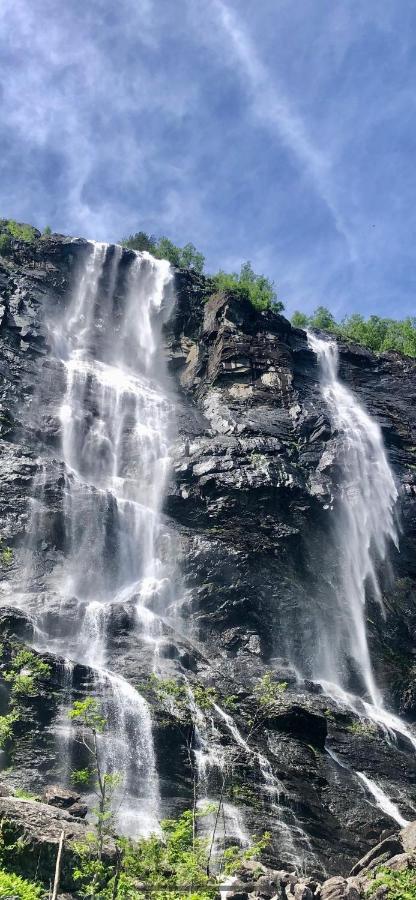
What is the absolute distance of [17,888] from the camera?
9578 millimetres

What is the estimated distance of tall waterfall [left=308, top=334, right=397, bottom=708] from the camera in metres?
29.0

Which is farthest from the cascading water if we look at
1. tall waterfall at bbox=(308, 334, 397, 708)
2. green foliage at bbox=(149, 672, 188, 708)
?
green foliage at bbox=(149, 672, 188, 708)

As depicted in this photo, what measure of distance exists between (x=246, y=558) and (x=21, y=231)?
33.3 meters

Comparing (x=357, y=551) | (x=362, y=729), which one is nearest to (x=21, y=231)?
(x=357, y=551)

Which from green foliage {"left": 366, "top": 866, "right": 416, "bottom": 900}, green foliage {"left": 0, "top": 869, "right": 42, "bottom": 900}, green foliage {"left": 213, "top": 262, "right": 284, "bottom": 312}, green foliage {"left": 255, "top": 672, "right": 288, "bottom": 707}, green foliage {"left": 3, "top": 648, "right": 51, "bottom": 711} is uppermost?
green foliage {"left": 213, "top": 262, "right": 284, "bottom": 312}

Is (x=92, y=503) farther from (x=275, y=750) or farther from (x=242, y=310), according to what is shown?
(x=242, y=310)

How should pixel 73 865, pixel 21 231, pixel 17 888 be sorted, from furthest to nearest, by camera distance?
pixel 21 231
pixel 73 865
pixel 17 888

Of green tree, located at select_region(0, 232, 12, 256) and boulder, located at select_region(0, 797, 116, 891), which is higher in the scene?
green tree, located at select_region(0, 232, 12, 256)

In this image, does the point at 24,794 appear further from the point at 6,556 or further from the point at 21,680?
the point at 6,556

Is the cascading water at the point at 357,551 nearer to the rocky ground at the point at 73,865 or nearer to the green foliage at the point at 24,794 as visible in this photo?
the rocky ground at the point at 73,865

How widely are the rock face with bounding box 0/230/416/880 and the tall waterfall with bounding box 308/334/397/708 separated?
1.87 ft

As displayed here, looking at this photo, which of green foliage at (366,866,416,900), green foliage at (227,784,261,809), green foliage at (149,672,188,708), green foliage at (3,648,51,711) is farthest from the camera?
green foliage at (149,672,188,708)

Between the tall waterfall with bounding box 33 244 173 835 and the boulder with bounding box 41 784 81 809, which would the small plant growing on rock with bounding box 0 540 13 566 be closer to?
the tall waterfall with bounding box 33 244 173 835

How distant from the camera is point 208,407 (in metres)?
38.7
